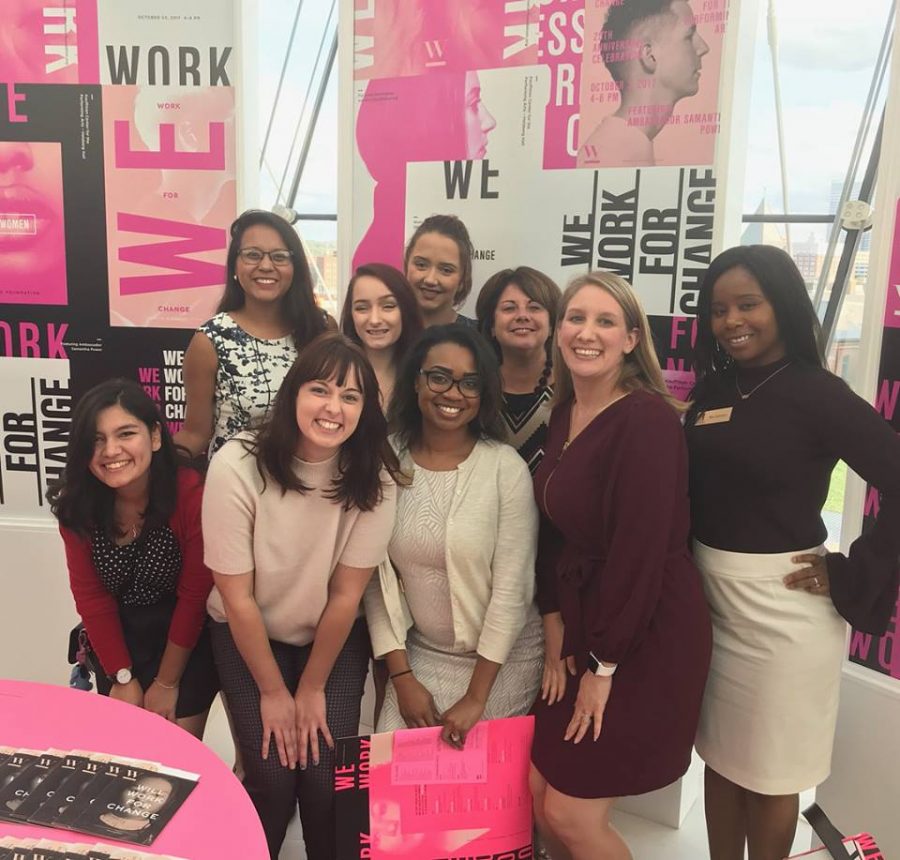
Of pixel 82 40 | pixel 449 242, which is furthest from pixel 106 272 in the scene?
pixel 449 242

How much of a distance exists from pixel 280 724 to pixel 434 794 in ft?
1.23

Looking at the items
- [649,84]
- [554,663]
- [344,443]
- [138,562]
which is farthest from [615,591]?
[649,84]

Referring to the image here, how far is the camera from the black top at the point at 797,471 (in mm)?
1613

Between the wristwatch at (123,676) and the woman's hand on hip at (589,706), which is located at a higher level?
the woman's hand on hip at (589,706)

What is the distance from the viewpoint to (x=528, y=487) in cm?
181

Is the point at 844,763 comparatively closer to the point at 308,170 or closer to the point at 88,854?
the point at 88,854

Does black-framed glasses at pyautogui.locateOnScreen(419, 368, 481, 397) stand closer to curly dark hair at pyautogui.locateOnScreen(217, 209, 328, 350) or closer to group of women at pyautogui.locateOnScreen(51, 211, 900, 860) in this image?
group of women at pyautogui.locateOnScreen(51, 211, 900, 860)

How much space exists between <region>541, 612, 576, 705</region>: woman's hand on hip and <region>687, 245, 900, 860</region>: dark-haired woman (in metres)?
0.35

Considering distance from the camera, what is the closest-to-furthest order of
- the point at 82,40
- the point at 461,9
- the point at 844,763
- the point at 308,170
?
the point at 844,763, the point at 461,9, the point at 82,40, the point at 308,170

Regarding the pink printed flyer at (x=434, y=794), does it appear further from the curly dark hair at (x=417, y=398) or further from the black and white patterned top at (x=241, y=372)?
the black and white patterned top at (x=241, y=372)

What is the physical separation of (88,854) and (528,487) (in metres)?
1.09

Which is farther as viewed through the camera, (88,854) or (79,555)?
(79,555)

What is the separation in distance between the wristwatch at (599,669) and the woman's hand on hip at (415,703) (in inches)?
15.4

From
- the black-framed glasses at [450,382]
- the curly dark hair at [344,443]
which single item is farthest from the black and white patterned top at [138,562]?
the black-framed glasses at [450,382]
